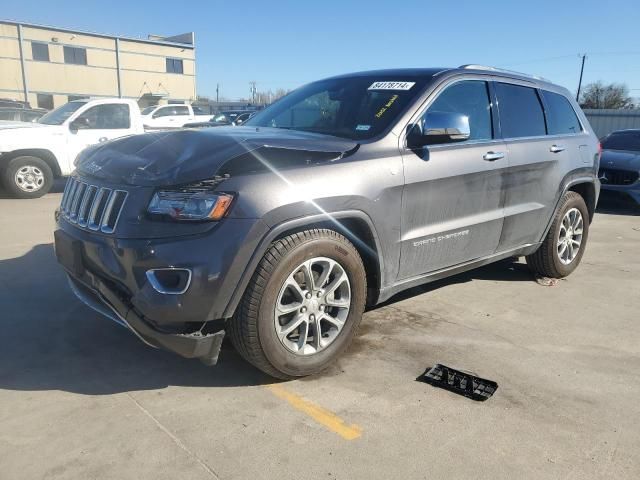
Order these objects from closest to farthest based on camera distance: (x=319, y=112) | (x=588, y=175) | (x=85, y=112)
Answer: (x=319, y=112)
(x=588, y=175)
(x=85, y=112)

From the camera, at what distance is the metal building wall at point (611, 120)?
3015cm

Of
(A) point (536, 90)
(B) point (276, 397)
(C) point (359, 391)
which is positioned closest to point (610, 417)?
(C) point (359, 391)

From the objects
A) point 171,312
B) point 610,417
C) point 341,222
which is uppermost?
point 341,222

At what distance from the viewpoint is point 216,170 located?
9.05ft

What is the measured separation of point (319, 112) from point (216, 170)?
5.31 ft

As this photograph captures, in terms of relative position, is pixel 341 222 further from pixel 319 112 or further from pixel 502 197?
pixel 502 197

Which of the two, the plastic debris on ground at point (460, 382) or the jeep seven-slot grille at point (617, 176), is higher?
the jeep seven-slot grille at point (617, 176)

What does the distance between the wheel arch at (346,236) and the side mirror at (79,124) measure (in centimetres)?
824

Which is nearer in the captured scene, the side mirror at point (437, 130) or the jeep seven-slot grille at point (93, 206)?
the jeep seven-slot grille at point (93, 206)

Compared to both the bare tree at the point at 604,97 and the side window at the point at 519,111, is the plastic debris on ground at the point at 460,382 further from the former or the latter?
the bare tree at the point at 604,97

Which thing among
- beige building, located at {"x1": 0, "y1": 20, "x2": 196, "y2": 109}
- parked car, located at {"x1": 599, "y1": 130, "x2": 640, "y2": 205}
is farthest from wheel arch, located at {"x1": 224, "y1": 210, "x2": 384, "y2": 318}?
beige building, located at {"x1": 0, "y1": 20, "x2": 196, "y2": 109}

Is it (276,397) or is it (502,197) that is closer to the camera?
(276,397)

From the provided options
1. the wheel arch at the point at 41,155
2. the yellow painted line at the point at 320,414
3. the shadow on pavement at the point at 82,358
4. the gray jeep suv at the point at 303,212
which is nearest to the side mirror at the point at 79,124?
the wheel arch at the point at 41,155

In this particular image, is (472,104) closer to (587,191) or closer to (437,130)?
(437,130)
